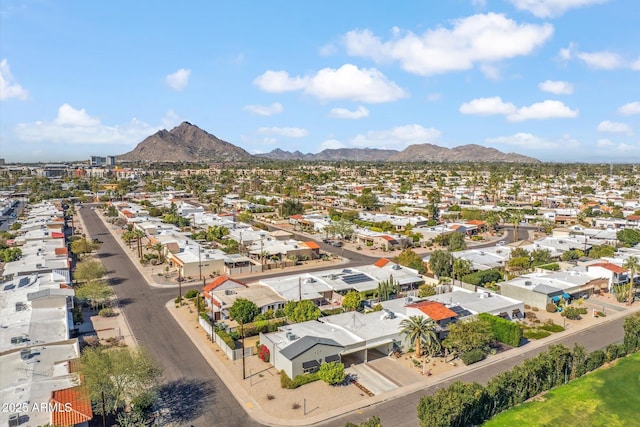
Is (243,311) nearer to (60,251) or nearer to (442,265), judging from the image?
(442,265)

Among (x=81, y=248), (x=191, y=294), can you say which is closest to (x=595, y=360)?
(x=191, y=294)

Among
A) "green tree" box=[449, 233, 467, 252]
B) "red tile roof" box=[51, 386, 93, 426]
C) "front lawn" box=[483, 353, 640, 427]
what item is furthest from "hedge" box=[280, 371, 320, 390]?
Result: "green tree" box=[449, 233, 467, 252]

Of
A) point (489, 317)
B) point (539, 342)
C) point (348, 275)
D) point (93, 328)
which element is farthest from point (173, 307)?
point (539, 342)

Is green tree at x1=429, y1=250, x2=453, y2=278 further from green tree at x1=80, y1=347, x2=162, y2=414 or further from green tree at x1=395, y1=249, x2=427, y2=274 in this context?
green tree at x1=80, y1=347, x2=162, y2=414

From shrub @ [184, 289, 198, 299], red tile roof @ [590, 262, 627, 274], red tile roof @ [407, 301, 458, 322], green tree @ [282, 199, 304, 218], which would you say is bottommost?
shrub @ [184, 289, 198, 299]

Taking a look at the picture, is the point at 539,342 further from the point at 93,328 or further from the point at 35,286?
the point at 35,286
